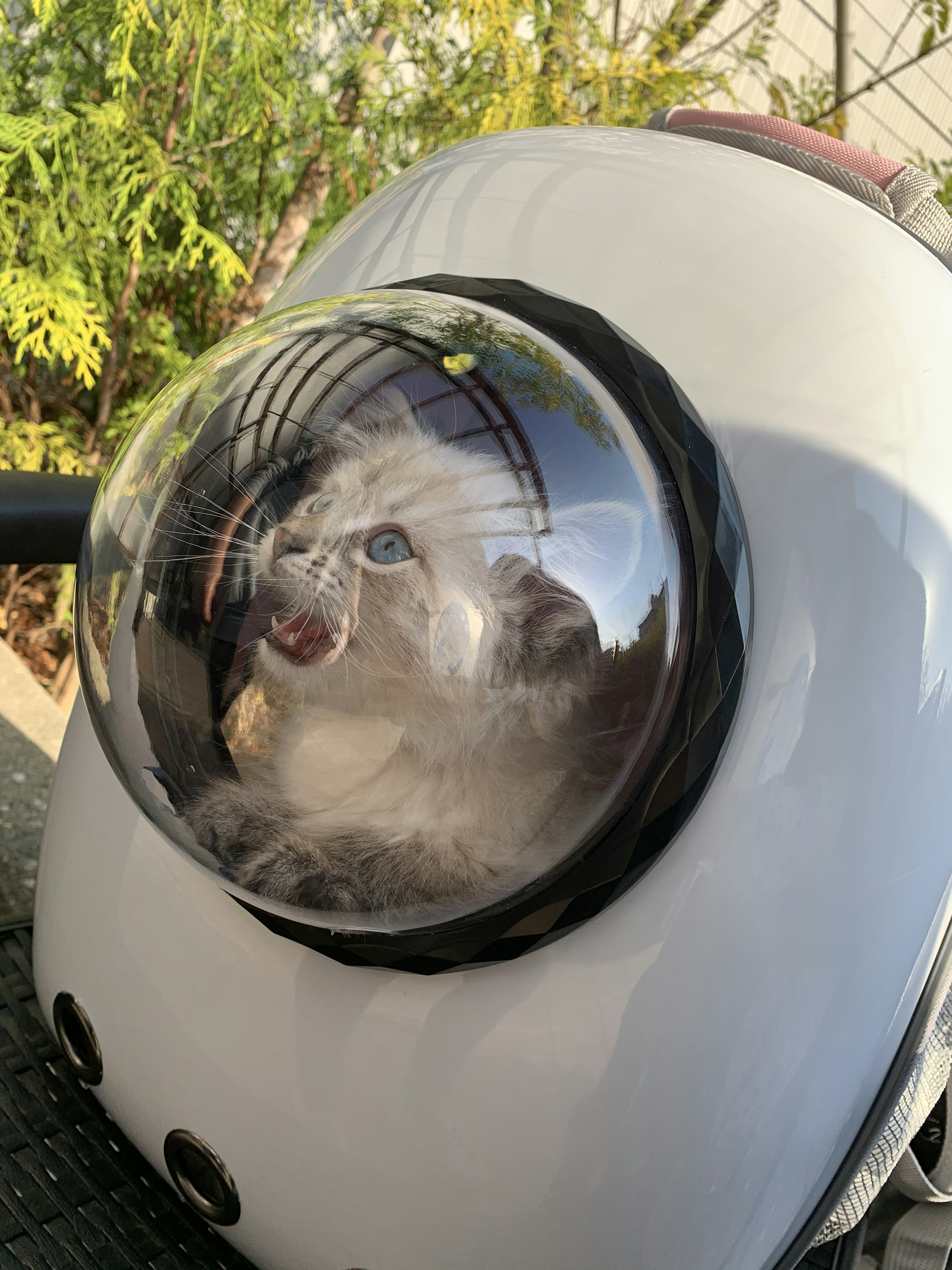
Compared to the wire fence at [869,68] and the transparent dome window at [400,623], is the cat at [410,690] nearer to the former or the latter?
the transparent dome window at [400,623]

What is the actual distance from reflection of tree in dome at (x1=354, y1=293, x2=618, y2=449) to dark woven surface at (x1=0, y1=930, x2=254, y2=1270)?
0.74m

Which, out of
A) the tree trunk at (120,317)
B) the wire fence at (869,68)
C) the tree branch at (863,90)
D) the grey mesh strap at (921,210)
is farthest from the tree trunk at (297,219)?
the wire fence at (869,68)

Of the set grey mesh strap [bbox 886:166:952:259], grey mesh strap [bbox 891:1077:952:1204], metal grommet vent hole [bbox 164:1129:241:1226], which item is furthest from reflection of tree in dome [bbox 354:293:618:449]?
grey mesh strap [bbox 891:1077:952:1204]

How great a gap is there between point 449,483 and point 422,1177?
484mm

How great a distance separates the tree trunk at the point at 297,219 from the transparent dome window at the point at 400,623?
152 cm

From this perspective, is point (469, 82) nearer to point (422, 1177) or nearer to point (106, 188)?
point (106, 188)

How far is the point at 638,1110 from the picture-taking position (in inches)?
25.2

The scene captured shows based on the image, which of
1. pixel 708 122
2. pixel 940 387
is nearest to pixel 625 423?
pixel 940 387

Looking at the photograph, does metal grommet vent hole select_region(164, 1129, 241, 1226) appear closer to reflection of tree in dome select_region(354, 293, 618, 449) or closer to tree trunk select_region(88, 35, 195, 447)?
reflection of tree in dome select_region(354, 293, 618, 449)

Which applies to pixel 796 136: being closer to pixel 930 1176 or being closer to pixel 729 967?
pixel 729 967

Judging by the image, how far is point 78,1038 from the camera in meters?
0.87

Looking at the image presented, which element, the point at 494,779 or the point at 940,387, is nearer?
the point at 494,779

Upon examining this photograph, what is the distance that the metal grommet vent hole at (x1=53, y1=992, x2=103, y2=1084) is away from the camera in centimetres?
85

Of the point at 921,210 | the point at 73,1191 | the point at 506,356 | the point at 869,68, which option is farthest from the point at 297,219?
the point at 869,68
